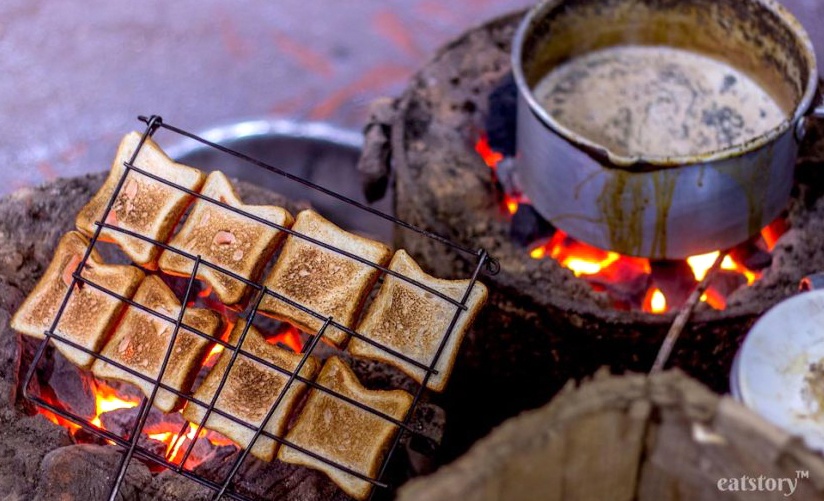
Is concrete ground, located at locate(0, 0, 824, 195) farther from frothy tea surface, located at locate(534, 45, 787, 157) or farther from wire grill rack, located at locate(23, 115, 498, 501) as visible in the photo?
wire grill rack, located at locate(23, 115, 498, 501)

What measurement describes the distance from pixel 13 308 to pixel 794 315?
2156 millimetres

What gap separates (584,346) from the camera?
2814 mm

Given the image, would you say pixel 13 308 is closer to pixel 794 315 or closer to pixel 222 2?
pixel 794 315

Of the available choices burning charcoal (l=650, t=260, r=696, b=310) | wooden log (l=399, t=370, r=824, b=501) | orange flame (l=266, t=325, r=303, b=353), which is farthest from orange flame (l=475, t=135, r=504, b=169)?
wooden log (l=399, t=370, r=824, b=501)

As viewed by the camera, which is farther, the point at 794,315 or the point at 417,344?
the point at 417,344

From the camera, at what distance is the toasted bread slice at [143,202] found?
7.45 feet

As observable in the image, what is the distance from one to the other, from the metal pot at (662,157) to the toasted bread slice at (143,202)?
3.55ft

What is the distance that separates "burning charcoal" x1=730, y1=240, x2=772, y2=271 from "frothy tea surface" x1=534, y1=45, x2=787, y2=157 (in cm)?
38

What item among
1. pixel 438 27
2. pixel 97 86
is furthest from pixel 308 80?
pixel 97 86

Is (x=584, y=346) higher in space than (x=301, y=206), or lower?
lower

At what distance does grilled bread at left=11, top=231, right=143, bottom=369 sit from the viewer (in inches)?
87.4

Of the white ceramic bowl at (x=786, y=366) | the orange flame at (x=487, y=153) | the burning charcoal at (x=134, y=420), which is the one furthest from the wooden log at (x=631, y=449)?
the orange flame at (x=487, y=153)

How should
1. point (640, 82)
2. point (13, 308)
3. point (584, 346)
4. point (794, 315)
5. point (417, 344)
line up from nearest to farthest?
point (794, 315)
point (417, 344)
point (13, 308)
point (584, 346)
point (640, 82)

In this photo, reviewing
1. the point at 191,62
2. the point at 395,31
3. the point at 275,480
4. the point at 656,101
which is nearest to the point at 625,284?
the point at 656,101
